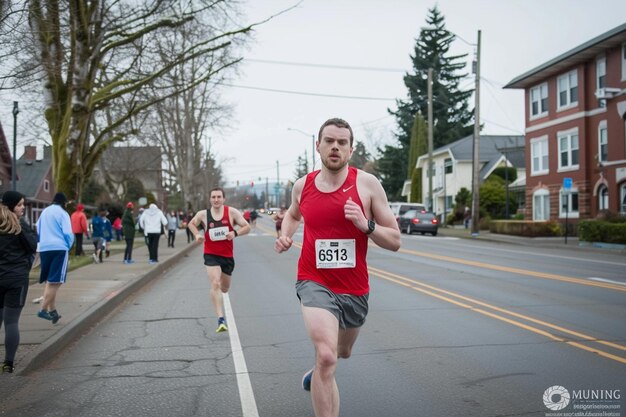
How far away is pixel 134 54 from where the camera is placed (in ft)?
76.4

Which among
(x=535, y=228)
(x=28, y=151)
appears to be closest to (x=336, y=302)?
(x=28, y=151)

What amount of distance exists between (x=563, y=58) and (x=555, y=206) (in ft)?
28.8

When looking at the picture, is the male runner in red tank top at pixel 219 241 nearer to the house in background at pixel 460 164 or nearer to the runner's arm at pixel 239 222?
the runner's arm at pixel 239 222

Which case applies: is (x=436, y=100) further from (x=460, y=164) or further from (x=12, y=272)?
(x=12, y=272)

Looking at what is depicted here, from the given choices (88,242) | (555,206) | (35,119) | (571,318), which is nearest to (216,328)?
(571,318)

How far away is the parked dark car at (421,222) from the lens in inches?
1580

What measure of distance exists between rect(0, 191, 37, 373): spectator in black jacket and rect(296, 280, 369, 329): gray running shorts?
350 centimetres

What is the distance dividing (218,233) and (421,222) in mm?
32369

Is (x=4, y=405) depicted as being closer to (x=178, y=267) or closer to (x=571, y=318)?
(x=571, y=318)

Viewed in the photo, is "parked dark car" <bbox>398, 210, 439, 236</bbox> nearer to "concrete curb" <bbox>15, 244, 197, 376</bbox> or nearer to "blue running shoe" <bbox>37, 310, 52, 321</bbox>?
"concrete curb" <bbox>15, 244, 197, 376</bbox>

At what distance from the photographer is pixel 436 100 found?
74.1 m

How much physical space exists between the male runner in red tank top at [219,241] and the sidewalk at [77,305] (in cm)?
198

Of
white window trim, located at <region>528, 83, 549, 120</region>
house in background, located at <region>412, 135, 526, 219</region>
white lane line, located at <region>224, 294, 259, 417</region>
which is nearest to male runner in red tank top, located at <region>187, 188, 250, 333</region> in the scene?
white lane line, located at <region>224, 294, 259, 417</region>

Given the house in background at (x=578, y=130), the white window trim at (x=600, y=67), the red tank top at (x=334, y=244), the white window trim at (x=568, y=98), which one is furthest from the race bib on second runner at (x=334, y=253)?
the white window trim at (x=568, y=98)
